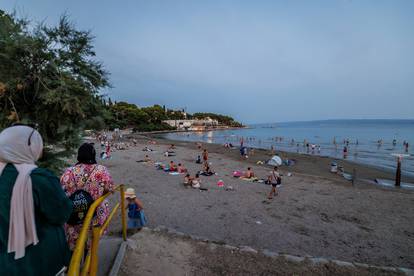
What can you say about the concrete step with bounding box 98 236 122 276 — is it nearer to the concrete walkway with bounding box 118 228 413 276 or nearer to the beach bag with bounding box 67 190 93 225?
the concrete walkway with bounding box 118 228 413 276

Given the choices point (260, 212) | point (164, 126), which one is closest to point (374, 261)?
point (260, 212)

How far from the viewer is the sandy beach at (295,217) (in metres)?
5.62

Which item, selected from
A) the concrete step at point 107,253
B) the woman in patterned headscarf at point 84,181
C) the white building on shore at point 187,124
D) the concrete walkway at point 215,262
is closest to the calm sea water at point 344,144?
the concrete walkway at point 215,262

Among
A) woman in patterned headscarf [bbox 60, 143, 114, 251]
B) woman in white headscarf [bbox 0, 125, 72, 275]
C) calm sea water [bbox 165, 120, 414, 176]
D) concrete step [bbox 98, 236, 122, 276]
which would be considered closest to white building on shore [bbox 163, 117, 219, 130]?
calm sea water [bbox 165, 120, 414, 176]

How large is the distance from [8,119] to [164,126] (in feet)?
301

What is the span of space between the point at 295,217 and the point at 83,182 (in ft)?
22.5

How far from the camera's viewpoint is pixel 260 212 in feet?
26.1

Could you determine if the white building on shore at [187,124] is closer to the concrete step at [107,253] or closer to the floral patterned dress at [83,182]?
the concrete step at [107,253]

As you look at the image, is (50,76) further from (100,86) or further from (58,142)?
(58,142)

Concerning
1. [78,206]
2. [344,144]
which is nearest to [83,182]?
[78,206]

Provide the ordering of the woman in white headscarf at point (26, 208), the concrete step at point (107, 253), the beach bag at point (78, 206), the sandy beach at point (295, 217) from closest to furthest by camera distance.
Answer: the woman in white headscarf at point (26, 208) → the beach bag at point (78, 206) → the concrete step at point (107, 253) → the sandy beach at point (295, 217)

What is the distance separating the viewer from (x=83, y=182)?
268 centimetres

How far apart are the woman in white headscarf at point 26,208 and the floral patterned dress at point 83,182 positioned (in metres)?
1.12

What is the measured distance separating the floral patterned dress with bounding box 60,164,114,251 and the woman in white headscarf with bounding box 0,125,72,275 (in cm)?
112
